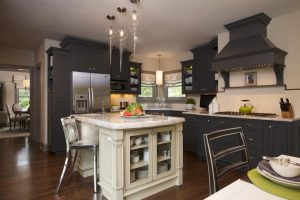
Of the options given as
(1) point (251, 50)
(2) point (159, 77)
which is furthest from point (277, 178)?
(2) point (159, 77)

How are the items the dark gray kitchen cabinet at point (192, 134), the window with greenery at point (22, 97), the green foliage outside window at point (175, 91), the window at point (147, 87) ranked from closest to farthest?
the dark gray kitchen cabinet at point (192, 134) < the green foliage outside window at point (175, 91) < the window at point (147, 87) < the window with greenery at point (22, 97)

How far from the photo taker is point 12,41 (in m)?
4.79

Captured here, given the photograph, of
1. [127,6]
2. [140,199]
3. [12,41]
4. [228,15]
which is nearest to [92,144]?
[140,199]

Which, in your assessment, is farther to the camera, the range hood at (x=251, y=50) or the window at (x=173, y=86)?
the window at (x=173, y=86)

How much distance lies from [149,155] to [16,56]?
17.3 feet

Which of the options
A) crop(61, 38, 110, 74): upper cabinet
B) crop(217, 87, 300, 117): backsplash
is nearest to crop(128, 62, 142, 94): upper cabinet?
crop(61, 38, 110, 74): upper cabinet

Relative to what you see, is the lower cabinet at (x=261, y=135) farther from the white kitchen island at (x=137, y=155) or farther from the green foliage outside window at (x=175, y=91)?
the green foliage outside window at (x=175, y=91)

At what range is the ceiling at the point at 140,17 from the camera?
2.89 metres

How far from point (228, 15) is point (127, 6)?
172 cm

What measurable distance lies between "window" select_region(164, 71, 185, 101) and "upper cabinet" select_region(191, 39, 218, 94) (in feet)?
3.37

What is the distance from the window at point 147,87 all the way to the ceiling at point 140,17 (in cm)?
190

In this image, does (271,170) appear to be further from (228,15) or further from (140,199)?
(228,15)

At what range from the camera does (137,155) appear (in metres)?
2.36

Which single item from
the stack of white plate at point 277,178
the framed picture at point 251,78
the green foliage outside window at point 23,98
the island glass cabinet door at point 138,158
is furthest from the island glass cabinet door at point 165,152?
the green foliage outside window at point 23,98
